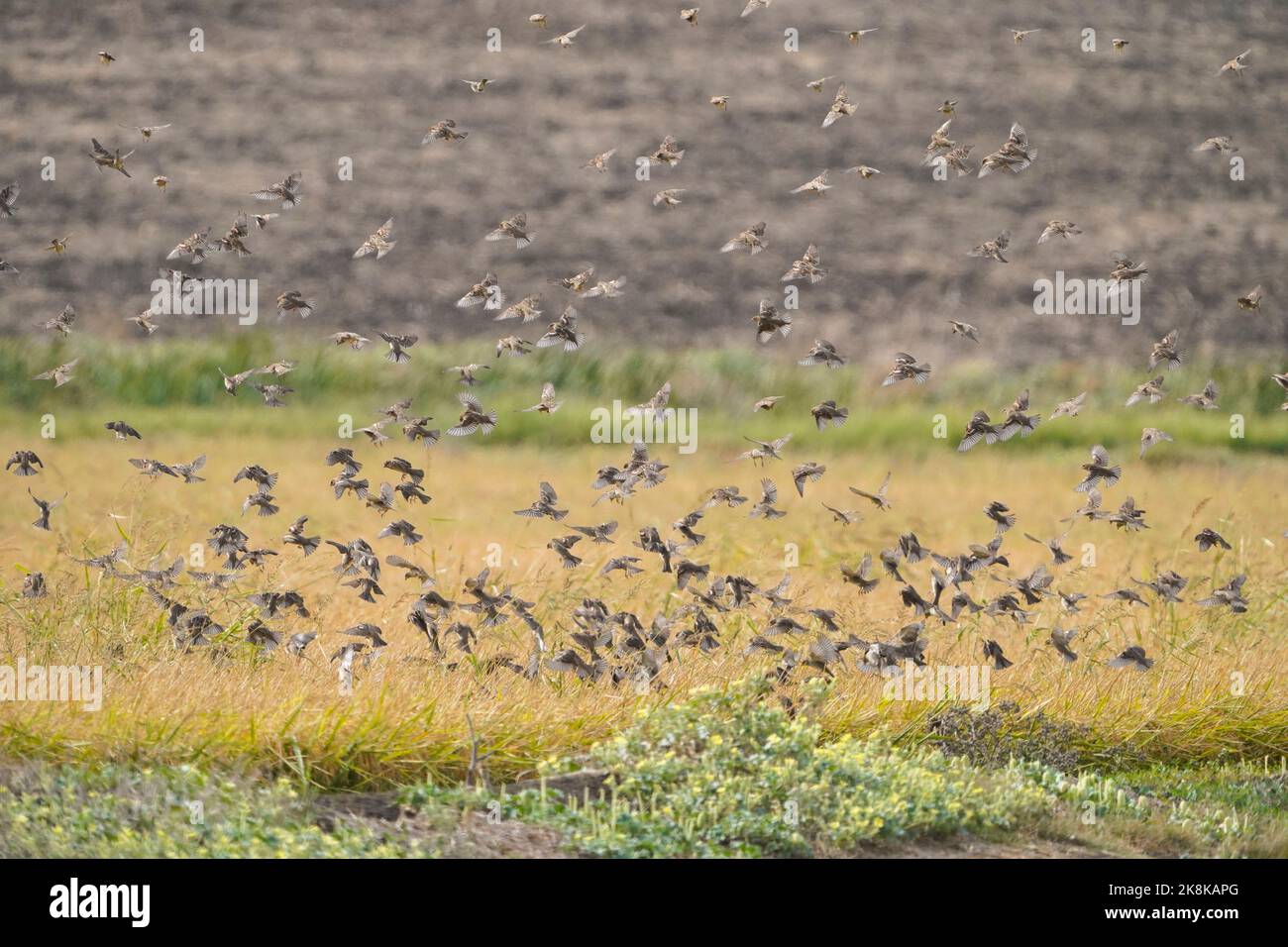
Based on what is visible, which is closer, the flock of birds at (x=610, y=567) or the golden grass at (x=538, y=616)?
the golden grass at (x=538, y=616)

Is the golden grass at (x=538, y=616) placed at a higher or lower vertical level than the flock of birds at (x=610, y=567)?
lower

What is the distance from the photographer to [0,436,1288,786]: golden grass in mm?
5945

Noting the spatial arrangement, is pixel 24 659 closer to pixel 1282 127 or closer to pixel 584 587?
pixel 584 587

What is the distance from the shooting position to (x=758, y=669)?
6422mm

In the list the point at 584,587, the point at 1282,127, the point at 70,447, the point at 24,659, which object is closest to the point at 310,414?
the point at 70,447

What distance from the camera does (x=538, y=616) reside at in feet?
25.5

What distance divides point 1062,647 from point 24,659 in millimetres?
4636

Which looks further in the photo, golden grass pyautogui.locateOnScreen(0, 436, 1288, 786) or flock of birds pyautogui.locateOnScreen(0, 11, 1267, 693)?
flock of birds pyautogui.locateOnScreen(0, 11, 1267, 693)

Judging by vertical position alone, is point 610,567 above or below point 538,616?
above

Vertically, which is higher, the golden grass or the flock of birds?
the flock of birds

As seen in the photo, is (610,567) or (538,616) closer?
(610,567)

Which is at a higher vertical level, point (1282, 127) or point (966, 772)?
point (1282, 127)

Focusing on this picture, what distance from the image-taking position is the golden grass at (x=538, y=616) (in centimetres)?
595

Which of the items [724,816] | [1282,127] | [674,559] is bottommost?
[724,816]
